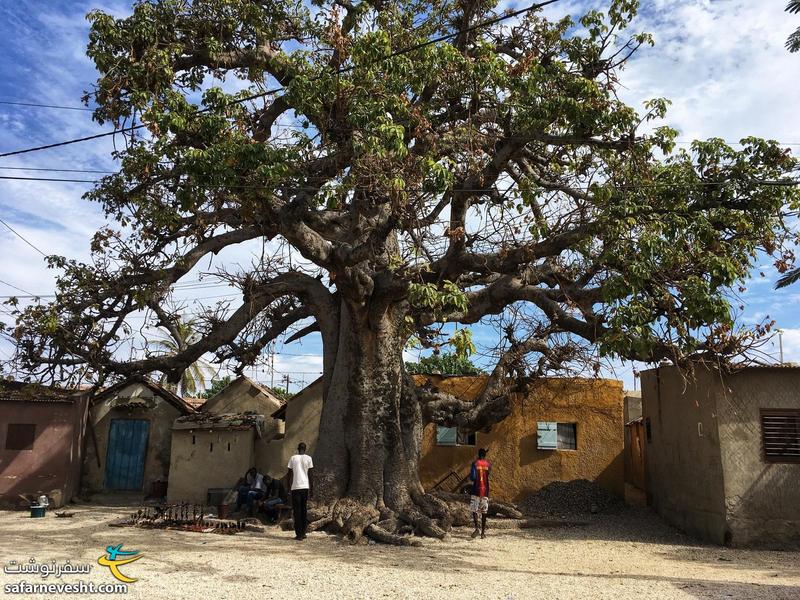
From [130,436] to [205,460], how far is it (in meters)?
3.48

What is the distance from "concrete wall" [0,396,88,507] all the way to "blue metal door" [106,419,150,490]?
1937 millimetres

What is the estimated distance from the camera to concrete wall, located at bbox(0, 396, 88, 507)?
Result: 1520cm

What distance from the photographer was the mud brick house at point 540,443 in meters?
16.5

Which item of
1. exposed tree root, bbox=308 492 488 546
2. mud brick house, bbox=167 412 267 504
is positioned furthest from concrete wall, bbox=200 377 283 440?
exposed tree root, bbox=308 492 488 546

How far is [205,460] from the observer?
16422 mm

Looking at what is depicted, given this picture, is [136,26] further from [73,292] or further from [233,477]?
[233,477]

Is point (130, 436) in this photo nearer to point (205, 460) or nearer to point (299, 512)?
point (205, 460)

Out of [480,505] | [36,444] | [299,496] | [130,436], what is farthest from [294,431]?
[480,505]

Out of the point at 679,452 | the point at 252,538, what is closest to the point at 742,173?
Answer: the point at 679,452

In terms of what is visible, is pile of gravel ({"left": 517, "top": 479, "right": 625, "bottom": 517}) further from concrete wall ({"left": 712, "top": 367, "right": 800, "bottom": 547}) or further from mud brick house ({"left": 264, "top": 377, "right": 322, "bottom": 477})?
mud brick house ({"left": 264, "top": 377, "right": 322, "bottom": 477})

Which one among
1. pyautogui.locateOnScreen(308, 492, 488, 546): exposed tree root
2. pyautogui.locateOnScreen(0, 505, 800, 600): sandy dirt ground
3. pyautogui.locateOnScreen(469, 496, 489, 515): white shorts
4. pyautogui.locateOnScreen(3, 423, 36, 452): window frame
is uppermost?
pyautogui.locateOnScreen(3, 423, 36, 452): window frame

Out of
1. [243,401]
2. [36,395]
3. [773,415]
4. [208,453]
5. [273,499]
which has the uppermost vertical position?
[243,401]

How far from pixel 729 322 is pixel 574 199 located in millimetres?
3803

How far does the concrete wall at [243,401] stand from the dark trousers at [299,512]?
938cm
